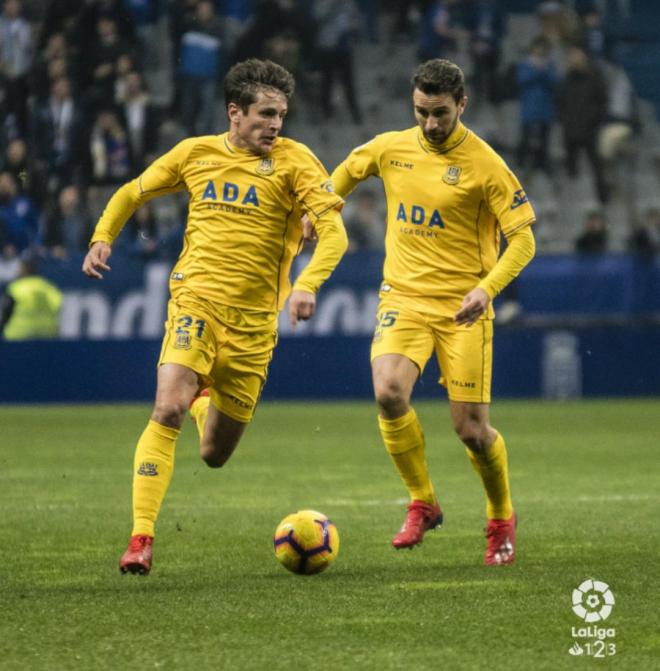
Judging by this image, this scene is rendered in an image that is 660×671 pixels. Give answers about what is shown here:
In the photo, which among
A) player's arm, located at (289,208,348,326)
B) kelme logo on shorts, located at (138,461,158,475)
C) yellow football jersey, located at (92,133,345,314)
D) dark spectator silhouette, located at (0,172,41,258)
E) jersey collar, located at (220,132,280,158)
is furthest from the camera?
dark spectator silhouette, located at (0,172,41,258)

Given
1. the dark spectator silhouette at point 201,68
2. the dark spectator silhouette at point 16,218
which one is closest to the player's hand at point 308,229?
the dark spectator silhouette at point 16,218

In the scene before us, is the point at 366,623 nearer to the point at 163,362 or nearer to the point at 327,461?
the point at 163,362

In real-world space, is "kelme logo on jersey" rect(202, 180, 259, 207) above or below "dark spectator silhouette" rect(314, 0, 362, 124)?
below

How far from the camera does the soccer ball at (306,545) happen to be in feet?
19.9

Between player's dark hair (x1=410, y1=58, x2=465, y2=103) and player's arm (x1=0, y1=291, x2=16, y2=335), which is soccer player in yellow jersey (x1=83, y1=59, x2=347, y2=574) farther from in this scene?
player's arm (x1=0, y1=291, x2=16, y2=335)

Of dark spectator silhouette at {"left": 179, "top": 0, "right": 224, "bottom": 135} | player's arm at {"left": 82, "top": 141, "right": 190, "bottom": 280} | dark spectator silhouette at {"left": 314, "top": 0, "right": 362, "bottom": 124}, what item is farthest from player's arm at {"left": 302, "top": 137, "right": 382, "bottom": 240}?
dark spectator silhouette at {"left": 314, "top": 0, "right": 362, "bottom": 124}

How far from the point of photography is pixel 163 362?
6.20 meters

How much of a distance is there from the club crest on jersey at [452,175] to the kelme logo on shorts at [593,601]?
187 cm

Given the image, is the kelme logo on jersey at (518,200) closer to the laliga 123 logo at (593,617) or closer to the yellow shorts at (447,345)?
the yellow shorts at (447,345)

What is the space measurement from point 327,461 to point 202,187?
4862 mm

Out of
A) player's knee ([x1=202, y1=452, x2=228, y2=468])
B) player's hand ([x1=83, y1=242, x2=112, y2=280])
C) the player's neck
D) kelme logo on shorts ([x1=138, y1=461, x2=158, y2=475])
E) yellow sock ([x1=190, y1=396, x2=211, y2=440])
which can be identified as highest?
the player's neck

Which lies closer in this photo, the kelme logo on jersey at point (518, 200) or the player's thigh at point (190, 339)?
the player's thigh at point (190, 339)

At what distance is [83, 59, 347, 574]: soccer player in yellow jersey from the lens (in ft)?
Answer: 20.9

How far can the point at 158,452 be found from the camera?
6039 mm
